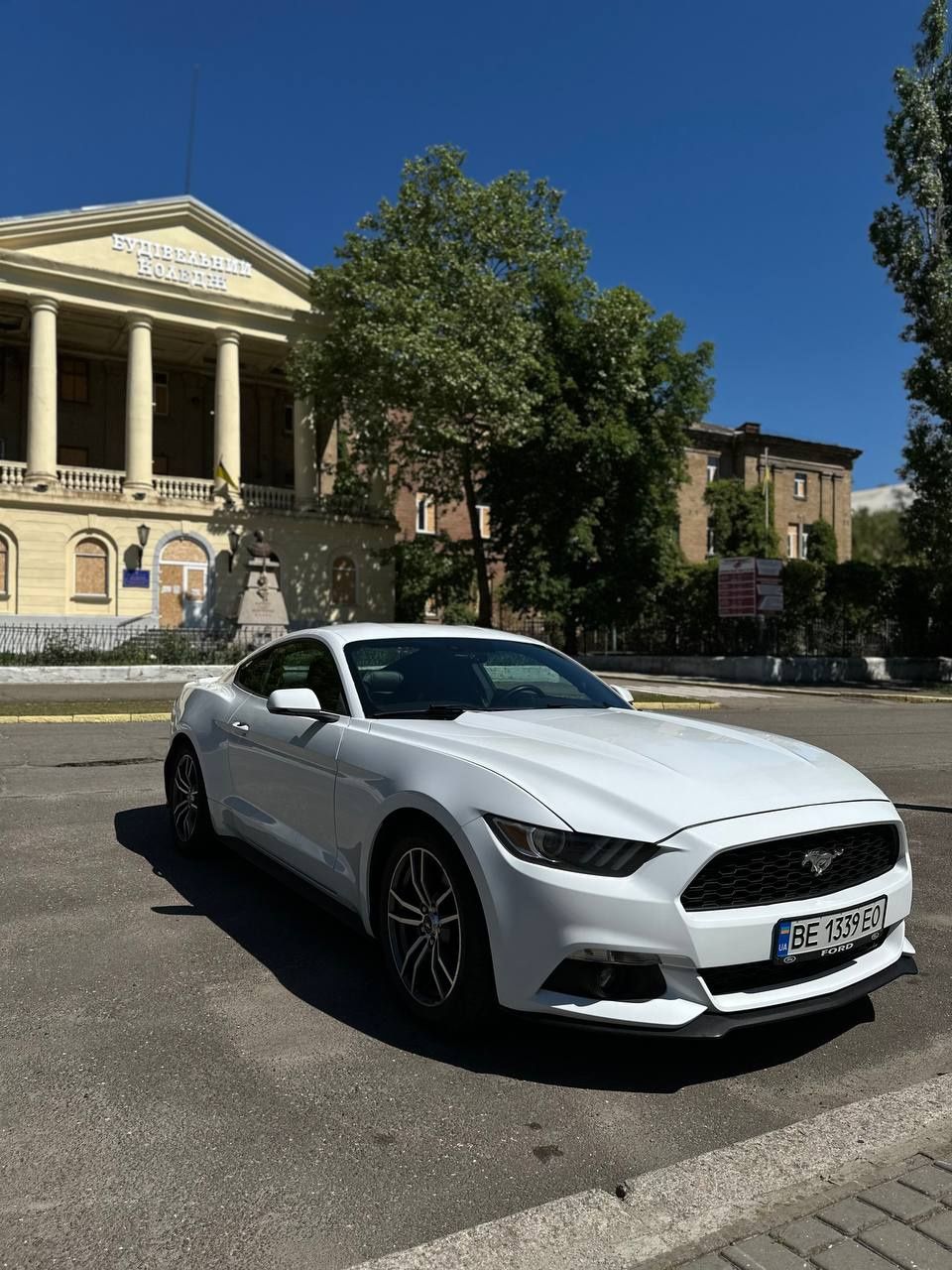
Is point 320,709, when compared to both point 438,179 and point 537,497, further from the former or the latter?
point 438,179

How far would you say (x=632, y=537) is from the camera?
3338 cm

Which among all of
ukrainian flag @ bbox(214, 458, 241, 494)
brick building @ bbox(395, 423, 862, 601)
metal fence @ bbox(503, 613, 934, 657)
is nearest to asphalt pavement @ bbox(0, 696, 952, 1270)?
metal fence @ bbox(503, 613, 934, 657)

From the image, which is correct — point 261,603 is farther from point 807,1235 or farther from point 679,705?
point 807,1235

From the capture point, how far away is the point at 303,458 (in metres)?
42.0

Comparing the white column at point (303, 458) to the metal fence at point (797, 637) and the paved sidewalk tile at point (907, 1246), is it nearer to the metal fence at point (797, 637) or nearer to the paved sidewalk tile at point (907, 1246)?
the metal fence at point (797, 637)

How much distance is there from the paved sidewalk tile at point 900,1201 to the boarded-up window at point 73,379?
47.4m

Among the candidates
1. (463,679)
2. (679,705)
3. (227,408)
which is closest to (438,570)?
(227,408)

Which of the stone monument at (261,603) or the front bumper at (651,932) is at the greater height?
the stone monument at (261,603)

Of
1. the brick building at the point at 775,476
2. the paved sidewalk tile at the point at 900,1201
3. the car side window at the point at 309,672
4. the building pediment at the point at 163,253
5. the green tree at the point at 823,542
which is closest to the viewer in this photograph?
the paved sidewalk tile at the point at 900,1201

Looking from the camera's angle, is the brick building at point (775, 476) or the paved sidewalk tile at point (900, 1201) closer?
the paved sidewalk tile at point (900, 1201)

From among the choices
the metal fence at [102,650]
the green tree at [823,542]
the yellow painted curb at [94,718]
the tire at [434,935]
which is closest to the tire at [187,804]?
the tire at [434,935]

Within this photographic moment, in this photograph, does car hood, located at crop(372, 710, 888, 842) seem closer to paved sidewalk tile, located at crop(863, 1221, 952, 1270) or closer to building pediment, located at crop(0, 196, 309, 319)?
paved sidewalk tile, located at crop(863, 1221, 952, 1270)

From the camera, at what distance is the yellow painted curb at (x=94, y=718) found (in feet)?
48.2

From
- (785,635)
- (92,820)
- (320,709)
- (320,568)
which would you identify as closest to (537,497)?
(785,635)
